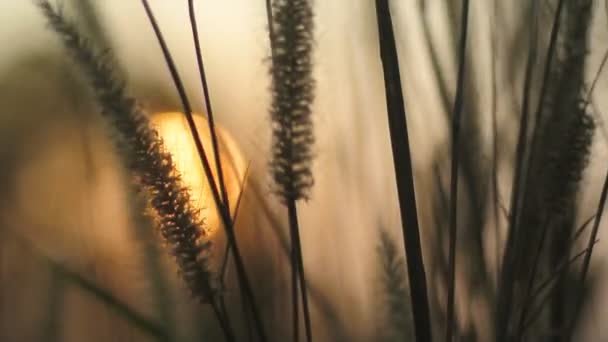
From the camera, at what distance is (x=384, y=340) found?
0.49 m

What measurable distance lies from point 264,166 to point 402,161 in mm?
163

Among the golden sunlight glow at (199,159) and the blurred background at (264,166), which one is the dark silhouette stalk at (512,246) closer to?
the blurred background at (264,166)

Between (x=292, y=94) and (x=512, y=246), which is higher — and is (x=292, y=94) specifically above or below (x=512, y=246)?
above

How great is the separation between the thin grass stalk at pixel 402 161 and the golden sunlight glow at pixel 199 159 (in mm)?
146

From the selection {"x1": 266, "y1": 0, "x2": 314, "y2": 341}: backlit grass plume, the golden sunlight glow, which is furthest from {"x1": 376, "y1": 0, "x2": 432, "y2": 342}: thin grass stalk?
the golden sunlight glow

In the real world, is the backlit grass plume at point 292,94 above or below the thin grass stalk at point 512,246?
above

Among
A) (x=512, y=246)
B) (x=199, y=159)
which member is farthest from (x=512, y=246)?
(x=199, y=159)

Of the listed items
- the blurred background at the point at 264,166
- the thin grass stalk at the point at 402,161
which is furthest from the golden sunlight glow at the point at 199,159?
the thin grass stalk at the point at 402,161

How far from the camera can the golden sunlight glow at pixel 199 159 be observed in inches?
18.0

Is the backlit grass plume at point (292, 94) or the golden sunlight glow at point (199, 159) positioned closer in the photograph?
the backlit grass plume at point (292, 94)

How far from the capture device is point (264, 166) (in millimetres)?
498

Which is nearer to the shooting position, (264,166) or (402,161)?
(402,161)

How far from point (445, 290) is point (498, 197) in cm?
8

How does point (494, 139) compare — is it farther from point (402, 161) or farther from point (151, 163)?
point (151, 163)
